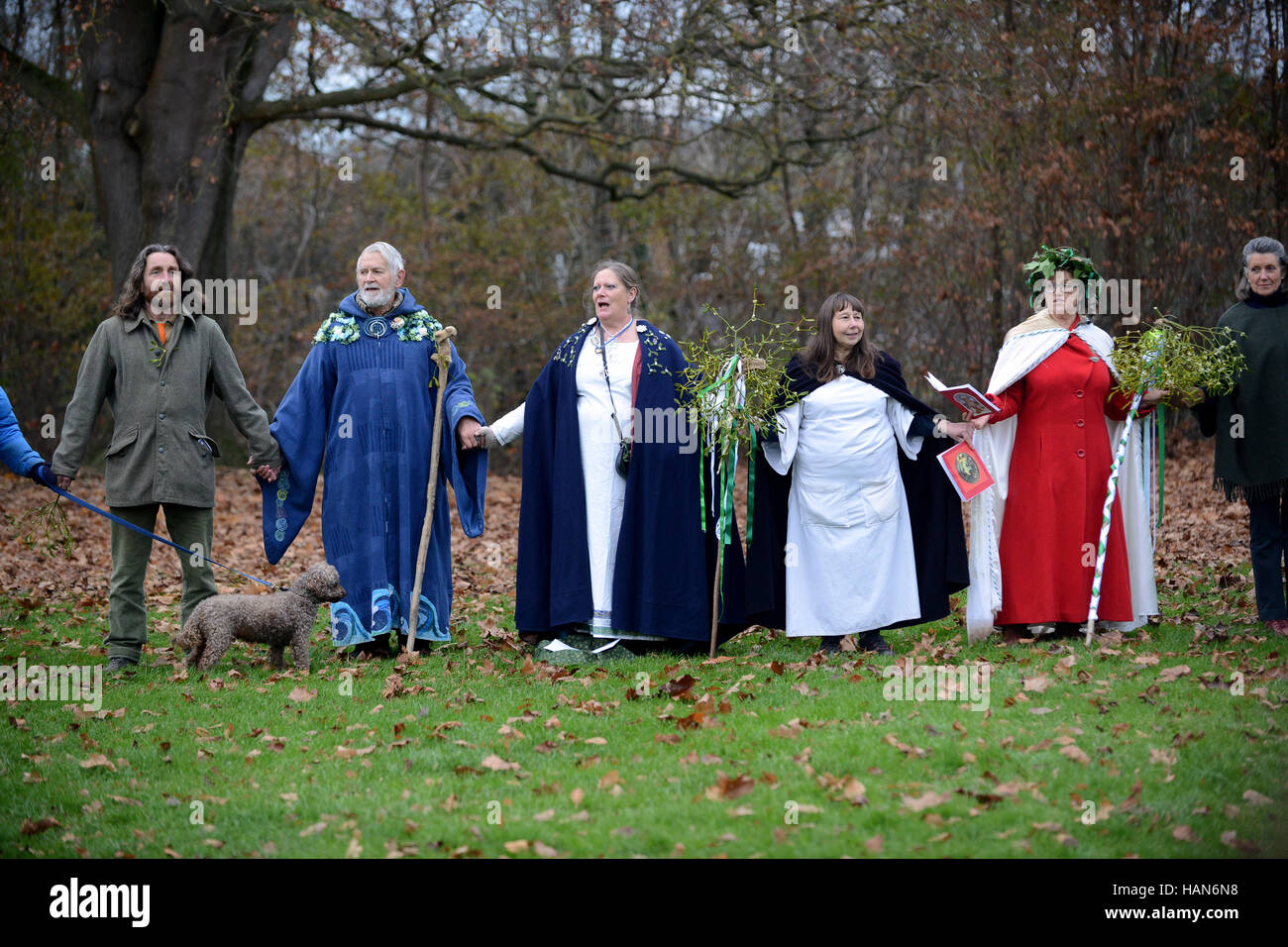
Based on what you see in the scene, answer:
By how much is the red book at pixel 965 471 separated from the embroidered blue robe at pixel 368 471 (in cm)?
290

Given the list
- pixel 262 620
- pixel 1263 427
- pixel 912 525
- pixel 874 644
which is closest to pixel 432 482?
pixel 262 620

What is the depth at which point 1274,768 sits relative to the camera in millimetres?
5145

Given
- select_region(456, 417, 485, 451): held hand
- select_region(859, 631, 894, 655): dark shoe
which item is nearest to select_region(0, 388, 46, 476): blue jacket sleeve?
select_region(456, 417, 485, 451): held hand

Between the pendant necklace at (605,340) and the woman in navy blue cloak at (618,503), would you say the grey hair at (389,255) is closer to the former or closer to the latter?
the woman in navy blue cloak at (618,503)

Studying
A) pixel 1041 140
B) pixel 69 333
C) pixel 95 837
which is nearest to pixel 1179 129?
pixel 1041 140

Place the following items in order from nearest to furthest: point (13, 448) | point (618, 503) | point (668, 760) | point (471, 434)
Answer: point (668, 760)
point (13, 448)
point (618, 503)
point (471, 434)

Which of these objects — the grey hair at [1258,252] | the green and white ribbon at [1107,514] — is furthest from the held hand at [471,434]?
the grey hair at [1258,252]

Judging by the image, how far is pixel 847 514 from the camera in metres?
7.60

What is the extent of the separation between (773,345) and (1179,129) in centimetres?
1041

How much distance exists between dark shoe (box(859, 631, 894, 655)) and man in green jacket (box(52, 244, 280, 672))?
12.6ft

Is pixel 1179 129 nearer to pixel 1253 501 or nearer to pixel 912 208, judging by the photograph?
pixel 912 208

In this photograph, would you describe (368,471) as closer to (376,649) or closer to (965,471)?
(376,649)

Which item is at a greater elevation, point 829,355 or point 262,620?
point 829,355

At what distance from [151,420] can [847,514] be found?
413 centimetres
